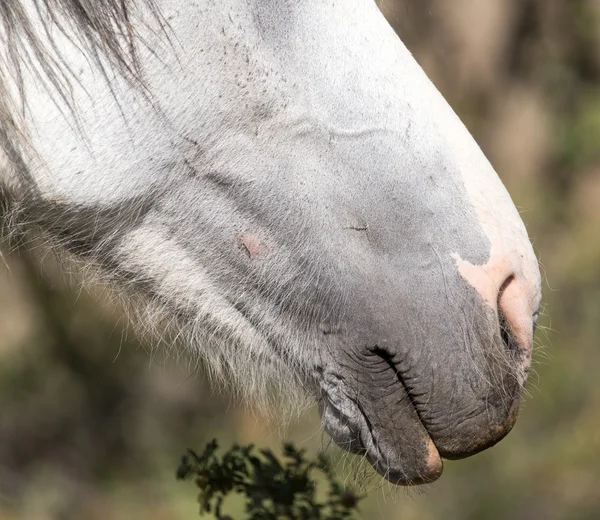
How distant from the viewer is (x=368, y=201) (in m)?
1.48

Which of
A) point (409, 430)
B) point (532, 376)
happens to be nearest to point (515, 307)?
point (409, 430)

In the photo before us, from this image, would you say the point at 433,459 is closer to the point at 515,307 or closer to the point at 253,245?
the point at 515,307

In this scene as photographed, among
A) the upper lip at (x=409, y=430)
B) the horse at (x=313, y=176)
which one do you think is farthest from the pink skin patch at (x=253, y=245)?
the upper lip at (x=409, y=430)

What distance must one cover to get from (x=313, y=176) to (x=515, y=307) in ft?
1.44

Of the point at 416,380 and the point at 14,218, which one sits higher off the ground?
the point at 14,218

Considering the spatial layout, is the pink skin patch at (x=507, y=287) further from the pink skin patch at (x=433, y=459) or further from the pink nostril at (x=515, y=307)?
the pink skin patch at (x=433, y=459)

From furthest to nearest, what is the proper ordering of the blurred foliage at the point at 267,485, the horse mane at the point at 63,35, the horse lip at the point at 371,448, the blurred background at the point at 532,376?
the blurred background at the point at 532,376 → the blurred foliage at the point at 267,485 → the horse lip at the point at 371,448 → the horse mane at the point at 63,35

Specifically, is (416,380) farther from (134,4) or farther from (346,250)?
(134,4)

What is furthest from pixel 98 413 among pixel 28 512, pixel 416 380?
pixel 416 380

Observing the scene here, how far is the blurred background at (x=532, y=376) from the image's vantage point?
3.43 m

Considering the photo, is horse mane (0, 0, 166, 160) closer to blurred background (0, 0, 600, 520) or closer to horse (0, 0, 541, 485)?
horse (0, 0, 541, 485)

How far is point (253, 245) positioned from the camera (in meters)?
1.54

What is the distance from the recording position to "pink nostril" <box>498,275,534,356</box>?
4.90ft

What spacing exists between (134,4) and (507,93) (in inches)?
167
